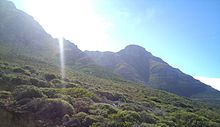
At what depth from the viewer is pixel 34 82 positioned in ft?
121

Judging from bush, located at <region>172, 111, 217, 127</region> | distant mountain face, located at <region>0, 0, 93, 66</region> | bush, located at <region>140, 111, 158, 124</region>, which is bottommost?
bush, located at <region>172, 111, 217, 127</region>

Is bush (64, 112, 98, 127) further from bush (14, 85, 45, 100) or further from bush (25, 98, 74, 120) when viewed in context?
bush (14, 85, 45, 100)

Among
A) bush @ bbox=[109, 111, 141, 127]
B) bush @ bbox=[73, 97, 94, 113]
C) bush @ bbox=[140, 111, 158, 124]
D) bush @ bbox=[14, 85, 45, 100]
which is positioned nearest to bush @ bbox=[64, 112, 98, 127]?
bush @ bbox=[109, 111, 141, 127]

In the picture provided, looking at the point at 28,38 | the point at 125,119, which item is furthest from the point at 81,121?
the point at 28,38

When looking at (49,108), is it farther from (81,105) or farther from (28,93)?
(81,105)

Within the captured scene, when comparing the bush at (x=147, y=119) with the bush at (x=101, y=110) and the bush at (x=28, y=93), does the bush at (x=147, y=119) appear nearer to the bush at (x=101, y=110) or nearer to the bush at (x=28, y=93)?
the bush at (x=101, y=110)

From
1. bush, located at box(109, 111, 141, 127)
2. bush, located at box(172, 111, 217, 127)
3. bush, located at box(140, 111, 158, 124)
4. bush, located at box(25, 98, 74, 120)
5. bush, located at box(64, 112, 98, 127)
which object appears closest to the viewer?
bush, located at box(64, 112, 98, 127)

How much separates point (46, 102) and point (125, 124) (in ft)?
21.0

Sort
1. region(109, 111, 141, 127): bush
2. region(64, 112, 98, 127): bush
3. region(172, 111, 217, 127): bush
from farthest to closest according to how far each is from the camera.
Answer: region(172, 111, 217, 127): bush
region(109, 111, 141, 127): bush
region(64, 112, 98, 127): bush

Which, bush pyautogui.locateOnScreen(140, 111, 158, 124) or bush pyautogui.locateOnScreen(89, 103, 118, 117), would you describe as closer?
bush pyautogui.locateOnScreen(89, 103, 118, 117)

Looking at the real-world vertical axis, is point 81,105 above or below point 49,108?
above

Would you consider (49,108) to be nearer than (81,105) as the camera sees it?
Yes

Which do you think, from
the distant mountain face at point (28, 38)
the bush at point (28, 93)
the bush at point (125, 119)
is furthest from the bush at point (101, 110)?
the distant mountain face at point (28, 38)

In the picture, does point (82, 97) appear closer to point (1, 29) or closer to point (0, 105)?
point (0, 105)
